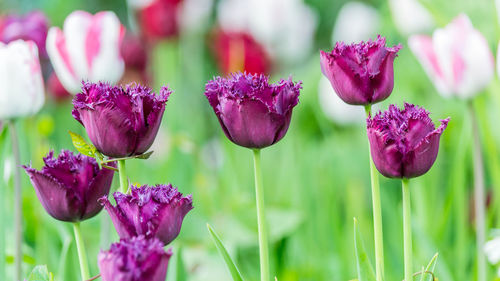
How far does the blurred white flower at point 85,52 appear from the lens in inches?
38.2

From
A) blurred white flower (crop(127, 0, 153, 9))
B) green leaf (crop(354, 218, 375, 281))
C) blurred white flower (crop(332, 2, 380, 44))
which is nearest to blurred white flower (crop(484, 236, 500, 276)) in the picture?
green leaf (crop(354, 218, 375, 281))

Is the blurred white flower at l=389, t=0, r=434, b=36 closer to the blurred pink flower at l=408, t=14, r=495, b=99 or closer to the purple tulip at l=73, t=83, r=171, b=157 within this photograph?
the blurred pink flower at l=408, t=14, r=495, b=99

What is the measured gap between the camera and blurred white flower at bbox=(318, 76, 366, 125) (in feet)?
5.47

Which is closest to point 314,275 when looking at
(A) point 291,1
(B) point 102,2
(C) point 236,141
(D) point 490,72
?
(D) point 490,72

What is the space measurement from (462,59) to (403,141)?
0.46 metres

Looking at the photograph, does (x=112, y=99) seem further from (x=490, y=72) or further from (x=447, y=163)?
(x=447, y=163)

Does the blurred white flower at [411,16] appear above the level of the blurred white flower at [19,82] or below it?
above

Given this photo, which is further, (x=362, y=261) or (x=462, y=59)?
(x=462, y=59)

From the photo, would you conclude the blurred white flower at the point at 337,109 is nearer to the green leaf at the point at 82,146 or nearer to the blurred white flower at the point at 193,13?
the blurred white flower at the point at 193,13

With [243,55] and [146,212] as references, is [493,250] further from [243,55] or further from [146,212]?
[243,55]

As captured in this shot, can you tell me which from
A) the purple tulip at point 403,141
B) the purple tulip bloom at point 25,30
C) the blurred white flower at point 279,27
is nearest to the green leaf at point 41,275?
the purple tulip at point 403,141

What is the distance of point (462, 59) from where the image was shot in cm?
94

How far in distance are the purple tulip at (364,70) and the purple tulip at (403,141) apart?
0.11 ft

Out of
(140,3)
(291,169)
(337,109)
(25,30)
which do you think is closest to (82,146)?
(25,30)
